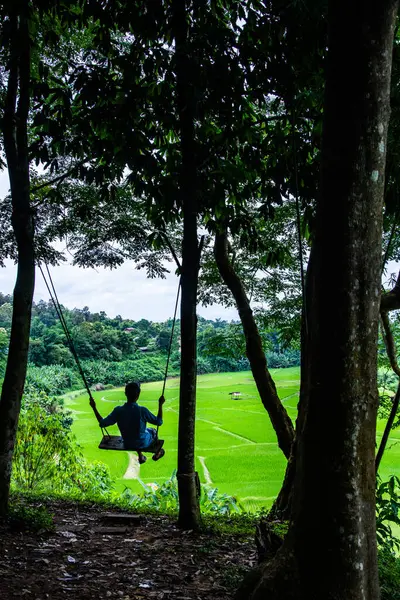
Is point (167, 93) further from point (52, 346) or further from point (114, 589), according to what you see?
point (52, 346)

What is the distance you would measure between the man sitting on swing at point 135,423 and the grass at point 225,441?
9.30 m

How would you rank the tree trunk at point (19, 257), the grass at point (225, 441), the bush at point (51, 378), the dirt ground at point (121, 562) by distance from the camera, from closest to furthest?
the dirt ground at point (121, 562), the tree trunk at point (19, 257), the bush at point (51, 378), the grass at point (225, 441)

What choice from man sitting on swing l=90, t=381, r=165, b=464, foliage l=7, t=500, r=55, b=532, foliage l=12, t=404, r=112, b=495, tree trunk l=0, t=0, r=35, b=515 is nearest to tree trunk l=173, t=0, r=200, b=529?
man sitting on swing l=90, t=381, r=165, b=464

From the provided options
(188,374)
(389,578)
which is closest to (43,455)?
(188,374)


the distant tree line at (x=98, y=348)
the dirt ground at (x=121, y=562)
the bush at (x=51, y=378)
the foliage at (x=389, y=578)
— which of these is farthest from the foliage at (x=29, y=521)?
the bush at (x=51, y=378)

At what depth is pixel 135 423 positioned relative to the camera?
4.28m

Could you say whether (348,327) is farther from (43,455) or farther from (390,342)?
(43,455)

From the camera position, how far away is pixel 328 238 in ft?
5.99

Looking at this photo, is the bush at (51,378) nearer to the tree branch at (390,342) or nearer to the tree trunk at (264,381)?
the tree trunk at (264,381)

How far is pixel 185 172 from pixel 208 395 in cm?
2423

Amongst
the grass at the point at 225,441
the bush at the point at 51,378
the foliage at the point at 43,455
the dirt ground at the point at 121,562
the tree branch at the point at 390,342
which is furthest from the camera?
the grass at the point at 225,441

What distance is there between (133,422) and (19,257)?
1.63 m

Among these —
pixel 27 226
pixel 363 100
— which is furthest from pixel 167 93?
pixel 363 100

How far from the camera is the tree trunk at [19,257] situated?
3.64m
